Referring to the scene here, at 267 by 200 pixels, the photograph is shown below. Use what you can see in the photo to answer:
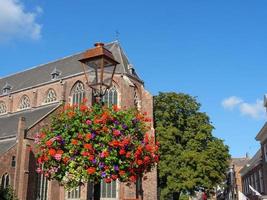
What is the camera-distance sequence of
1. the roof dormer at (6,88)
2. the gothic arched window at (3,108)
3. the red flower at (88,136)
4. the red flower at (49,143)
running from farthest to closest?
the roof dormer at (6,88), the gothic arched window at (3,108), the red flower at (49,143), the red flower at (88,136)

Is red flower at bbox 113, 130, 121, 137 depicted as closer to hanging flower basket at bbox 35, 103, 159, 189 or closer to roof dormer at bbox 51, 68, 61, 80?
hanging flower basket at bbox 35, 103, 159, 189

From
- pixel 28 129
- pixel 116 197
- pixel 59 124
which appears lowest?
pixel 116 197

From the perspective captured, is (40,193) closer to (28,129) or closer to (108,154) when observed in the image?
(28,129)

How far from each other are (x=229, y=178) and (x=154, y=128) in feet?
44.5

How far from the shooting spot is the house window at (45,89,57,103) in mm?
36700

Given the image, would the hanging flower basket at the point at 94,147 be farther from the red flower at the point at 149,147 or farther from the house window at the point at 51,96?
the house window at the point at 51,96

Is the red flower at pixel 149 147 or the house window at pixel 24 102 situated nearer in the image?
the red flower at pixel 149 147

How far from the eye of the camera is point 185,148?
117 feet

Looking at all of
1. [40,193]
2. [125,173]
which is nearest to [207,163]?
[40,193]

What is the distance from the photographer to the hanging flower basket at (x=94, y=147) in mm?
7977

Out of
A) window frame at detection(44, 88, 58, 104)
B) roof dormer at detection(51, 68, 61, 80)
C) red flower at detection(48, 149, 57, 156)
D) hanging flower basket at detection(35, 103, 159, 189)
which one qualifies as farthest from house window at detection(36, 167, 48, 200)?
red flower at detection(48, 149, 57, 156)

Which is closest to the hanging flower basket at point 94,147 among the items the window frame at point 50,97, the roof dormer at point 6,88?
Result: the window frame at point 50,97

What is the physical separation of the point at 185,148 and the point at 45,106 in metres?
14.8

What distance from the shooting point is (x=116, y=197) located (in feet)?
96.3
